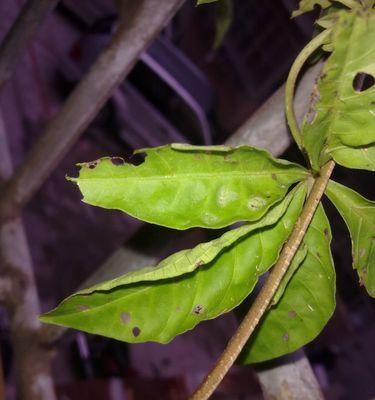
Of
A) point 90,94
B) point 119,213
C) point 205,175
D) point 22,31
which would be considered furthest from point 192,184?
point 119,213

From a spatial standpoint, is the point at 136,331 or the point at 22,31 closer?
the point at 136,331

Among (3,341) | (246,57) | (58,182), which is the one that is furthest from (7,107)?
(246,57)

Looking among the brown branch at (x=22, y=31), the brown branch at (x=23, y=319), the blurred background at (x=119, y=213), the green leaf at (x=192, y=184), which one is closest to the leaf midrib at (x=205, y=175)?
the green leaf at (x=192, y=184)

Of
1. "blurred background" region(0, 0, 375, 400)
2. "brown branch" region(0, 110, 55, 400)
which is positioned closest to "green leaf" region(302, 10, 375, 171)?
"brown branch" region(0, 110, 55, 400)

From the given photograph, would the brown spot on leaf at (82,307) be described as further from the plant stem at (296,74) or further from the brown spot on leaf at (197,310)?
the plant stem at (296,74)

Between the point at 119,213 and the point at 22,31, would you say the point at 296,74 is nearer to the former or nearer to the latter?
the point at 22,31

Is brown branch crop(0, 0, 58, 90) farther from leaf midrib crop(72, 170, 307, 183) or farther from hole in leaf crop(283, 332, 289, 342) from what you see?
hole in leaf crop(283, 332, 289, 342)
